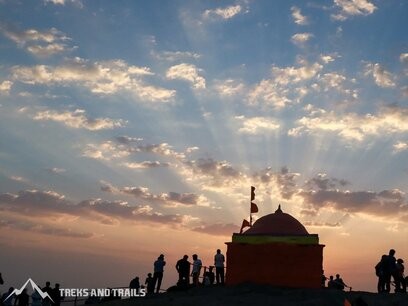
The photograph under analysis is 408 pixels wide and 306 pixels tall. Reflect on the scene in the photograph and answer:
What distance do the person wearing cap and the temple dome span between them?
13.7 feet

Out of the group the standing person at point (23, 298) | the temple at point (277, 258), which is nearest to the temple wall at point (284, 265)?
the temple at point (277, 258)

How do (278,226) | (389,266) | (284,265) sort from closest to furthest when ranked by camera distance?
1. (389,266)
2. (284,265)
3. (278,226)

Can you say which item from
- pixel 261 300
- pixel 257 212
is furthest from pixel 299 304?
pixel 257 212

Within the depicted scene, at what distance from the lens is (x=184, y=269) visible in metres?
23.8

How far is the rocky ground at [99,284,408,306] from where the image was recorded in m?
19.5

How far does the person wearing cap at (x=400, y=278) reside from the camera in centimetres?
2189

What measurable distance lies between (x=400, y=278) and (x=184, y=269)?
372 inches

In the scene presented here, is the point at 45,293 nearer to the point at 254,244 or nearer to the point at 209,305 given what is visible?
the point at 209,305

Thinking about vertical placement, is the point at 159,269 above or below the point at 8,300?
above

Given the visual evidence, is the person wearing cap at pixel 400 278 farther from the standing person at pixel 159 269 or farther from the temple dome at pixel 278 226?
the standing person at pixel 159 269

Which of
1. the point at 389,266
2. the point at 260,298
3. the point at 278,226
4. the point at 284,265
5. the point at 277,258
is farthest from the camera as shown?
the point at 278,226

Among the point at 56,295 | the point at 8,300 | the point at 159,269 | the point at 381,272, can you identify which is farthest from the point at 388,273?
the point at 8,300

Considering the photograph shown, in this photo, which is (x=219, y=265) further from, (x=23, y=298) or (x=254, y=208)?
(x=23, y=298)

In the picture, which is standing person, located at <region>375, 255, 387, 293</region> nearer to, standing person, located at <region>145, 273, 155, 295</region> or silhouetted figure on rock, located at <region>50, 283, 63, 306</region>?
standing person, located at <region>145, 273, 155, 295</region>
